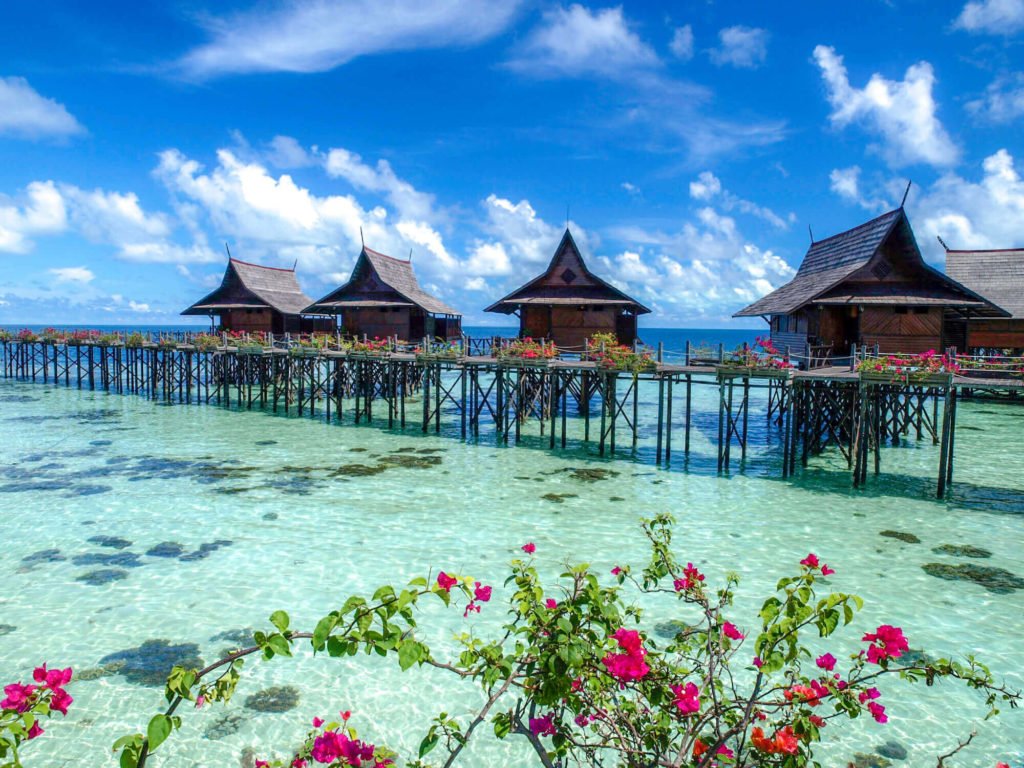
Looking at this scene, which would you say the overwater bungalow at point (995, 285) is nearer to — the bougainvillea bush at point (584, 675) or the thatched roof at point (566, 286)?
the thatched roof at point (566, 286)

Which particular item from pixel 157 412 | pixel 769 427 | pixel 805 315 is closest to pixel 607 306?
pixel 805 315

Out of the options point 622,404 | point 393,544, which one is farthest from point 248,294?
point 393,544

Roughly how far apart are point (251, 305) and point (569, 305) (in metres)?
20.4

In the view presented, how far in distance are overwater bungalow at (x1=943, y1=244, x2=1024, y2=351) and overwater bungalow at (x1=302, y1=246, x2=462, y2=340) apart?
80.8 feet

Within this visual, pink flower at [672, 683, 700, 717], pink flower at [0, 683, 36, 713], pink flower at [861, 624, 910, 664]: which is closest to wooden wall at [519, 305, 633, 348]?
pink flower at [672, 683, 700, 717]

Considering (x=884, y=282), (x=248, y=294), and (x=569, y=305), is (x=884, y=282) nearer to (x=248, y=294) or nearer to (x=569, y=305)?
(x=569, y=305)

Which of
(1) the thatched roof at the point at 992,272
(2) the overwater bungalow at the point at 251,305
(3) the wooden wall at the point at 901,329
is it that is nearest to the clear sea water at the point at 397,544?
(3) the wooden wall at the point at 901,329

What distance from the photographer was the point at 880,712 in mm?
3258

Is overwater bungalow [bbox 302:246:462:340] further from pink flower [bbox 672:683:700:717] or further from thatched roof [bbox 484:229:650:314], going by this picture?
pink flower [bbox 672:683:700:717]

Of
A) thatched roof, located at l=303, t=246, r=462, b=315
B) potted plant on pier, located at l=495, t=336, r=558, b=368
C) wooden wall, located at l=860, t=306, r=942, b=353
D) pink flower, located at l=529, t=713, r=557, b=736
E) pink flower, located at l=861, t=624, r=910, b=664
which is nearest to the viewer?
pink flower, located at l=861, t=624, r=910, b=664

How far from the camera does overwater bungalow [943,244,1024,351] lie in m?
27.9

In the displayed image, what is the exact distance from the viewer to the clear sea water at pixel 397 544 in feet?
25.1

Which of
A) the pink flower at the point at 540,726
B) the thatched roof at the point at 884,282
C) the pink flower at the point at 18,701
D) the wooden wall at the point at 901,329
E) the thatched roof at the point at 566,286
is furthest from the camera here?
the thatched roof at the point at 566,286

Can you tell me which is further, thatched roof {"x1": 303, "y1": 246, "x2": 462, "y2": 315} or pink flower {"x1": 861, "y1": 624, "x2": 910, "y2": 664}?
thatched roof {"x1": 303, "y1": 246, "x2": 462, "y2": 315}
